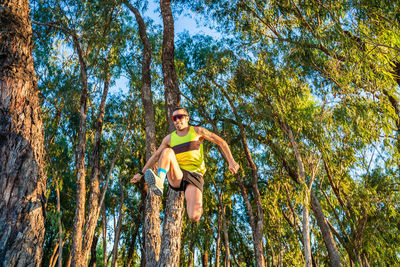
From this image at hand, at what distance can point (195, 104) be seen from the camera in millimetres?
11945

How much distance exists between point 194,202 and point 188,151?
0.61m

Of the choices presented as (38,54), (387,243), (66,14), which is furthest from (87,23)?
(387,243)

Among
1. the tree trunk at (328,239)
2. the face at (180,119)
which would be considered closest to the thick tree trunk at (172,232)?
the face at (180,119)

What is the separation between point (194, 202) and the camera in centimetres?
364

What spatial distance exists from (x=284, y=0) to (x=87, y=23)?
5529mm

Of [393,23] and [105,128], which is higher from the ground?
[105,128]

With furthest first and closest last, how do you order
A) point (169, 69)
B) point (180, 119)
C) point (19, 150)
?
point (169, 69)
point (180, 119)
point (19, 150)

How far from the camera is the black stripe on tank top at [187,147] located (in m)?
3.79

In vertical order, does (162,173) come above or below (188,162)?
below

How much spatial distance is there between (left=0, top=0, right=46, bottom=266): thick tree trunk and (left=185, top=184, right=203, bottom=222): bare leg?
1.64 metres

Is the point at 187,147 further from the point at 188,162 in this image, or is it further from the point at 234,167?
the point at 234,167

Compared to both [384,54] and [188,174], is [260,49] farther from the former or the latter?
[188,174]

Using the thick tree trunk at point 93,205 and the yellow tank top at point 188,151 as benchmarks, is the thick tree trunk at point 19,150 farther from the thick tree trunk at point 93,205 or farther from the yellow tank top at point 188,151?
the thick tree trunk at point 93,205

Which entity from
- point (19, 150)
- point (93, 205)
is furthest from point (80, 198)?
point (19, 150)
